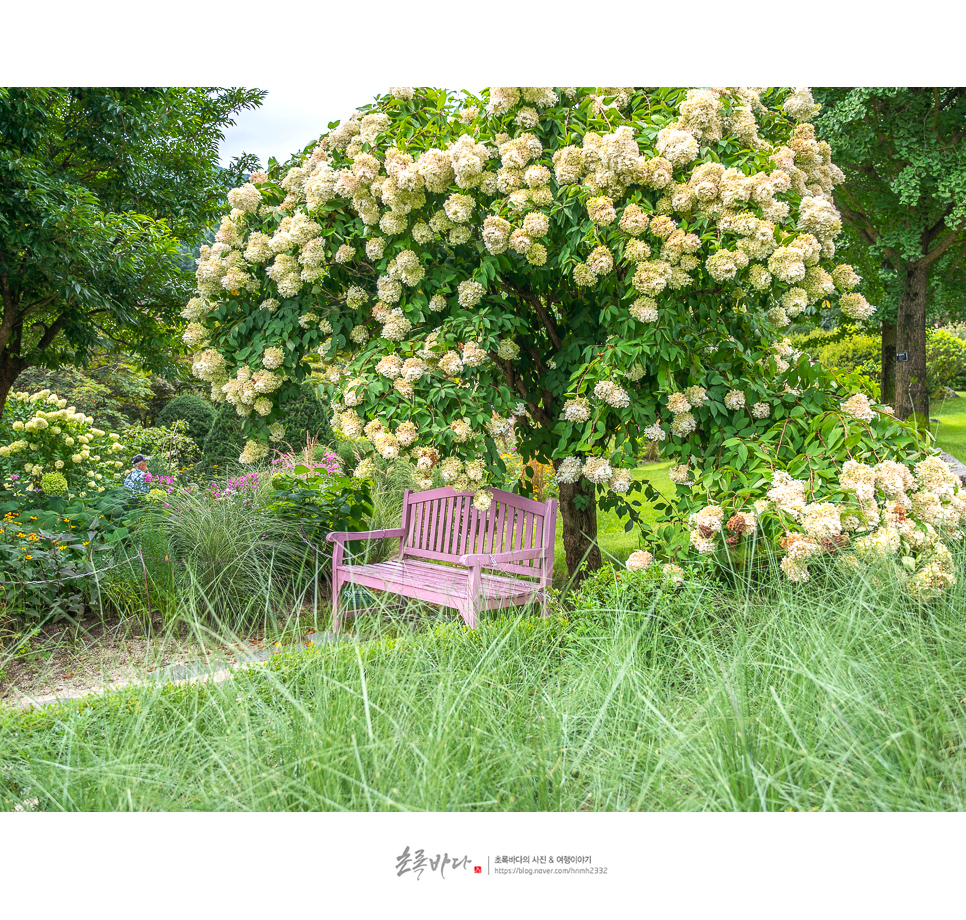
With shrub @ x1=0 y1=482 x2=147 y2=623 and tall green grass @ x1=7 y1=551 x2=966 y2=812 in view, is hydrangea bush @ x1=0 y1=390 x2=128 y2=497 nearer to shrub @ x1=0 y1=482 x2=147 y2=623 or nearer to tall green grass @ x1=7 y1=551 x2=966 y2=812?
shrub @ x1=0 y1=482 x2=147 y2=623

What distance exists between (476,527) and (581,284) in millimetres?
1713

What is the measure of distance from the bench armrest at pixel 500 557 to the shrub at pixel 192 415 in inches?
277

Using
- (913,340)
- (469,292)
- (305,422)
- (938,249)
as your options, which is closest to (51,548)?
(469,292)

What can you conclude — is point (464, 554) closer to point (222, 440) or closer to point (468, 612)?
point (468, 612)

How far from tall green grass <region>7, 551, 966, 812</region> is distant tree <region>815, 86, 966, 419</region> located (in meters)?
3.97

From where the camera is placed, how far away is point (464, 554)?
3914mm

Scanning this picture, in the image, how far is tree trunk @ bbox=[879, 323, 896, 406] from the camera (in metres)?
7.74

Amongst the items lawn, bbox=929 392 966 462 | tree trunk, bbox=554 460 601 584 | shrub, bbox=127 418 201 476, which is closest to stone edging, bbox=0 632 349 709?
tree trunk, bbox=554 460 601 584

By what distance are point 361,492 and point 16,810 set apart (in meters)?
3.58

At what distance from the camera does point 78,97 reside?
4.34 metres

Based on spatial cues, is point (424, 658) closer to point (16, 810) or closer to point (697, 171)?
point (16, 810)

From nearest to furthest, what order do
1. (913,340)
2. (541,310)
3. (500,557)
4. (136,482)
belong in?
(500,557), (541,310), (136,482), (913,340)

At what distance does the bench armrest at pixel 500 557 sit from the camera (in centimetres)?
328
